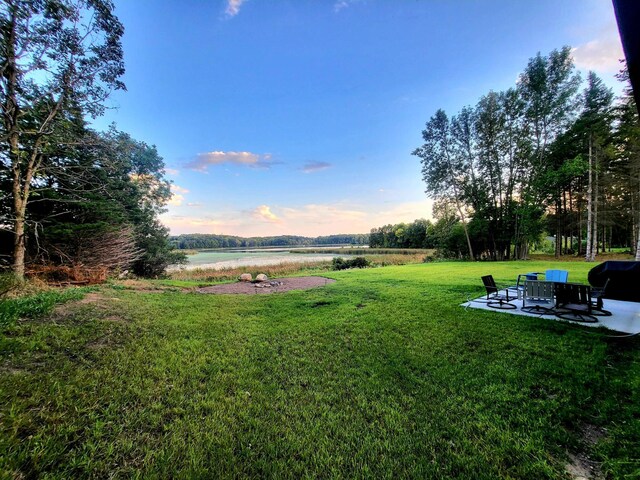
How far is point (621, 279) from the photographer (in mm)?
6305

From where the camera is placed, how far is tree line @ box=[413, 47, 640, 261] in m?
16.2

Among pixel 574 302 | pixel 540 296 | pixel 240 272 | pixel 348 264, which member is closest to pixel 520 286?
pixel 540 296

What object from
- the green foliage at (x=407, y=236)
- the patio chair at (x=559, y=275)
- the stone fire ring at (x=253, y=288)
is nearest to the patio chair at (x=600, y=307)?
the patio chair at (x=559, y=275)

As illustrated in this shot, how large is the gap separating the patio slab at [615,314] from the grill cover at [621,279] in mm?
251

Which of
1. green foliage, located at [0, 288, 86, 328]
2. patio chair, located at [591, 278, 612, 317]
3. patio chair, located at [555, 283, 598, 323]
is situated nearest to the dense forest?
green foliage, located at [0, 288, 86, 328]

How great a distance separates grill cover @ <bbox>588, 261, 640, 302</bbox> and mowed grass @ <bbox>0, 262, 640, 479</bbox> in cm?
364

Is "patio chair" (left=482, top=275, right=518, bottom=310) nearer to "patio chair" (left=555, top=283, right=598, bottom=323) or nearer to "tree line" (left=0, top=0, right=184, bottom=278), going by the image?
"patio chair" (left=555, top=283, right=598, bottom=323)

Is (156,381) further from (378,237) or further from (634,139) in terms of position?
(378,237)

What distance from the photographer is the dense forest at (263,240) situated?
7381 cm

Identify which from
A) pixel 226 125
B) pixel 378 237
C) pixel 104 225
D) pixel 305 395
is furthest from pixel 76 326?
pixel 378 237

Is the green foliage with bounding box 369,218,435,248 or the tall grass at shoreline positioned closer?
the tall grass at shoreline

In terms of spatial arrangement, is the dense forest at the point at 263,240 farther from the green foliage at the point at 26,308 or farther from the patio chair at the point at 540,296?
the patio chair at the point at 540,296

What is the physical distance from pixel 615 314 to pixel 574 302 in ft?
2.87

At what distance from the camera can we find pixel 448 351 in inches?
152
